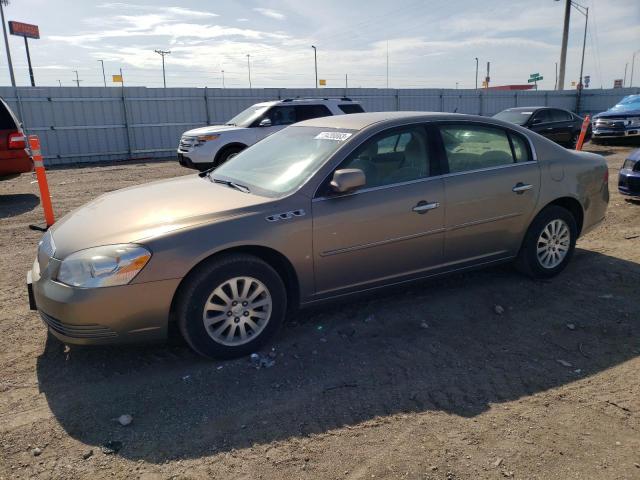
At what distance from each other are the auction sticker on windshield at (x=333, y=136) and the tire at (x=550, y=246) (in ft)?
6.65

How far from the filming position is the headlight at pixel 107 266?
10.4 feet

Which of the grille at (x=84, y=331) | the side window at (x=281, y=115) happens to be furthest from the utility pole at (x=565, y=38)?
the grille at (x=84, y=331)

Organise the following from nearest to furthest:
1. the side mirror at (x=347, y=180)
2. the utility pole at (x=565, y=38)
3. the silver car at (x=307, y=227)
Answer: the silver car at (x=307, y=227)
the side mirror at (x=347, y=180)
the utility pole at (x=565, y=38)

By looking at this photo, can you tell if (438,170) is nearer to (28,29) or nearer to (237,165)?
(237,165)

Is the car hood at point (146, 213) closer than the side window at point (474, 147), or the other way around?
the car hood at point (146, 213)

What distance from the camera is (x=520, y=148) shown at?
477 centimetres

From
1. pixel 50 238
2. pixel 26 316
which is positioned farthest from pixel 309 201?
pixel 26 316

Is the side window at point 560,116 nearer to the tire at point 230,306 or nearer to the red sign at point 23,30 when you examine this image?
the tire at point 230,306

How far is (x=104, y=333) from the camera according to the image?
3221mm

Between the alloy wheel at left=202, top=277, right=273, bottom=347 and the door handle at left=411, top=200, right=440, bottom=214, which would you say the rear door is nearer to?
the door handle at left=411, top=200, right=440, bottom=214

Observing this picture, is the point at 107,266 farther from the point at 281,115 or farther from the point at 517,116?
the point at 517,116

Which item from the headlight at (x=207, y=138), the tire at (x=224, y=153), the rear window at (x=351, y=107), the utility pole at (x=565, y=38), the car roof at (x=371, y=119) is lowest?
the tire at (x=224, y=153)

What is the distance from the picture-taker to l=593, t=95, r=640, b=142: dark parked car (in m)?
17.0

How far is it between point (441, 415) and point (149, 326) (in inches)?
74.0
